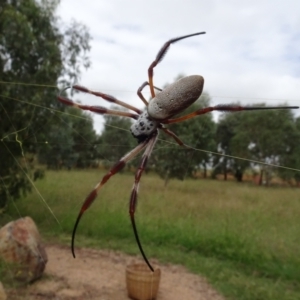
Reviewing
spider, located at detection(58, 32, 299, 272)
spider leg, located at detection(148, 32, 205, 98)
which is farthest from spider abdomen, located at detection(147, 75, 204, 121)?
spider leg, located at detection(148, 32, 205, 98)

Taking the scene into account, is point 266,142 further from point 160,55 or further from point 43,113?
point 160,55

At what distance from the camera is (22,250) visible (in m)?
4.86

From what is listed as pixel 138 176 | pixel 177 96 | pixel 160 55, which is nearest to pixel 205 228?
pixel 160 55

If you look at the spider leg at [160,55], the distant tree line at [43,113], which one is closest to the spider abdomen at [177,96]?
the spider leg at [160,55]

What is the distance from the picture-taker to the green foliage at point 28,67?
5.74 meters

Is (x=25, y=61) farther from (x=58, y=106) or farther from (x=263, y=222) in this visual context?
(x=263, y=222)

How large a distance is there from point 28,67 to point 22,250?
2667 mm

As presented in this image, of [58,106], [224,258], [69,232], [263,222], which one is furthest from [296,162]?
[69,232]

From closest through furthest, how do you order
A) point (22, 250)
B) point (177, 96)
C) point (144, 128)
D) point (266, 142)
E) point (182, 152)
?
1. point (177, 96)
2. point (144, 128)
3. point (22, 250)
4. point (266, 142)
5. point (182, 152)

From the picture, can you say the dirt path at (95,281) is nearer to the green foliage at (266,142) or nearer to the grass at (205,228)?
the grass at (205,228)

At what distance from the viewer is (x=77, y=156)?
7.94m

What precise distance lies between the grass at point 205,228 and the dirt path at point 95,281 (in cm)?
23

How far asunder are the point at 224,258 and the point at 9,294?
2923mm

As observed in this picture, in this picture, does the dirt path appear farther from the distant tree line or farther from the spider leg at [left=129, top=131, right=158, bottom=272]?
the spider leg at [left=129, top=131, right=158, bottom=272]
